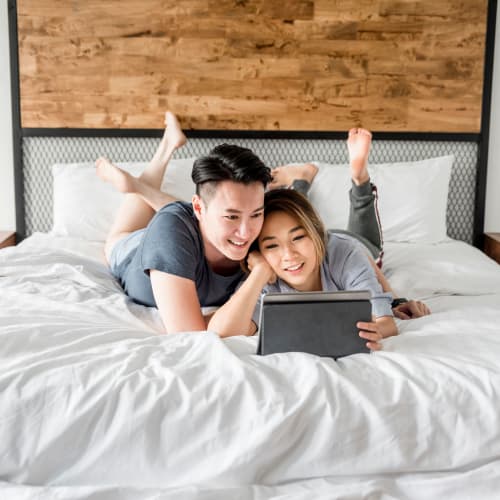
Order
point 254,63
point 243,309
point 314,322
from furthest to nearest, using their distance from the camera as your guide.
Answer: point 254,63 → point 243,309 → point 314,322

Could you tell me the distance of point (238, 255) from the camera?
156 cm

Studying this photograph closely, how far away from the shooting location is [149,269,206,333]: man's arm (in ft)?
4.87

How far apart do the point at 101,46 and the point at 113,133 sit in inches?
16.9

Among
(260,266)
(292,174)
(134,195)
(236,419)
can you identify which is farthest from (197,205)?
(292,174)

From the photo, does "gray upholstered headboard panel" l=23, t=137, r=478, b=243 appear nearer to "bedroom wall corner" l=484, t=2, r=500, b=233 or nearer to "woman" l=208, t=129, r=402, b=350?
"bedroom wall corner" l=484, t=2, r=500, b=233

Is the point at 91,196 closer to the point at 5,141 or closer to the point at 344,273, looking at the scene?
the point at 5,141

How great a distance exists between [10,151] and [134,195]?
105 cm

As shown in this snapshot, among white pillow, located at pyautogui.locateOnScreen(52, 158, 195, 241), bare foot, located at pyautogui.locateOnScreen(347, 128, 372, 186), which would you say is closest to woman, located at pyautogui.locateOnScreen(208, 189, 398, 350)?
bare foot, located at pyautogui.locateOnScreen(347, 128, 372, 186)

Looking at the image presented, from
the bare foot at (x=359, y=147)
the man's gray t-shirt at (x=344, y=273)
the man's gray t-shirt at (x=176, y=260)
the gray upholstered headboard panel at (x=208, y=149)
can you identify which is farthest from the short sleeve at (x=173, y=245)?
the gray upholstered headboard panel at (x=208, y=149)

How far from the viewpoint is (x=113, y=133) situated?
305 centimetres

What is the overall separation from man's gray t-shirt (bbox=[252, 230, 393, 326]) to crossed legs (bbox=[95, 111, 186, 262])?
87cm

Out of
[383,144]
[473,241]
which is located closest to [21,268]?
[383,144]

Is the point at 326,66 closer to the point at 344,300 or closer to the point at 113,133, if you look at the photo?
the point at 113,133

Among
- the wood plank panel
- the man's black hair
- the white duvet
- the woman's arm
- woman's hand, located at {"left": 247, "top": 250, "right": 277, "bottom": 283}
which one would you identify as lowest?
the white duvet
